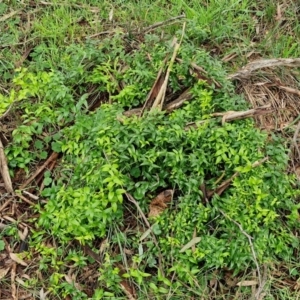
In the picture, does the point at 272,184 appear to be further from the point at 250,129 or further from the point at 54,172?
the point at 54,172

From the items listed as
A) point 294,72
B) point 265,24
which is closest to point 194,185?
point 294,72

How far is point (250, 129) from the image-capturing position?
2.79m

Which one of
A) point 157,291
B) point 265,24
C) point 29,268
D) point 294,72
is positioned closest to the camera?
point 157,291

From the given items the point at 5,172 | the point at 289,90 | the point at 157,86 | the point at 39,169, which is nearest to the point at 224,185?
the point at 157,86

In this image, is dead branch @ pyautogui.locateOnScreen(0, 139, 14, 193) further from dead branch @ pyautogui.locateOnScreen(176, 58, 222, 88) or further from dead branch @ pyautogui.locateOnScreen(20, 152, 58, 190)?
dead branch @ pyautogui.locateOnScreen(176, 58, 222, 88)

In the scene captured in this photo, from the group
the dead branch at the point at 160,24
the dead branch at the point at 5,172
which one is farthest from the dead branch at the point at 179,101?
the dead branch at the point at 5,172

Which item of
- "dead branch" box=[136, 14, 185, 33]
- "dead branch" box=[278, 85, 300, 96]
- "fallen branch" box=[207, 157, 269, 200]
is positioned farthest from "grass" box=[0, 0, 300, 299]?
"fallen branch" box=[207, 157, 269, 200]

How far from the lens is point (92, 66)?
10.5 feet

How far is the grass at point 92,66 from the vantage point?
8.40 feet

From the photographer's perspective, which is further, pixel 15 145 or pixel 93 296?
pixel 15 145

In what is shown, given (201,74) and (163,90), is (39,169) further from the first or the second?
(201,74)

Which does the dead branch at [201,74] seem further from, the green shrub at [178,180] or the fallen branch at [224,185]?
the fallen branch at [224,185]

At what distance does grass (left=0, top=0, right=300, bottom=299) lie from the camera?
2.56 m

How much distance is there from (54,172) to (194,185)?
2.65 ft
